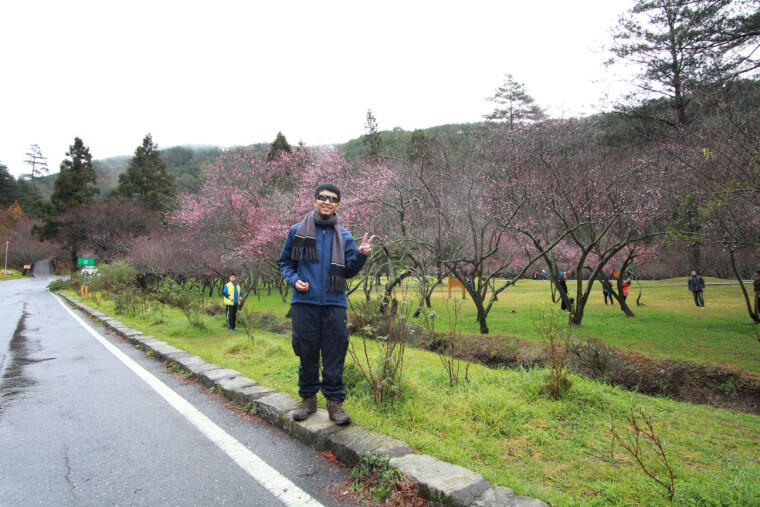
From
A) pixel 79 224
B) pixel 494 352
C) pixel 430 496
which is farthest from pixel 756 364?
pixel 79 224

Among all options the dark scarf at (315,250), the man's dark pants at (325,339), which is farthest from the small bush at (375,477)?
the dark scarf at (315,250)

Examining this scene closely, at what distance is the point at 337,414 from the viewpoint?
339 cm

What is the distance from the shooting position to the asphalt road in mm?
2562

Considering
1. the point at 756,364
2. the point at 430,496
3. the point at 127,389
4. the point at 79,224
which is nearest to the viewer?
the point at 430,496

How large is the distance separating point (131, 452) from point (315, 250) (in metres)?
2.05

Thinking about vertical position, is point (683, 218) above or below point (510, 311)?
above

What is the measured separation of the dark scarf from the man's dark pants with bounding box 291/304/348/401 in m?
0.22

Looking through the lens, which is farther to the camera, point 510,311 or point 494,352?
point 510,311

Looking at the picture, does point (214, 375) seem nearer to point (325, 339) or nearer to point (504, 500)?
point (325, 339)

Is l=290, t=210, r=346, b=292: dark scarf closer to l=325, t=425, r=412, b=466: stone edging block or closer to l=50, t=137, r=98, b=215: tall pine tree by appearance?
l=325, t=425, r=412, b=466: stone edging block

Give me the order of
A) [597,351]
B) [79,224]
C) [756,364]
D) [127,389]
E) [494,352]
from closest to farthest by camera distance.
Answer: [127,389] → [597,351] → [756,364] → [494,352] → [79,224]

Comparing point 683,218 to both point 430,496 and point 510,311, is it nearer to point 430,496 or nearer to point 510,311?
point 510,311

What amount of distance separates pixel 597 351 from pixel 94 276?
1151 inches

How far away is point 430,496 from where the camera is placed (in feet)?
7.70
